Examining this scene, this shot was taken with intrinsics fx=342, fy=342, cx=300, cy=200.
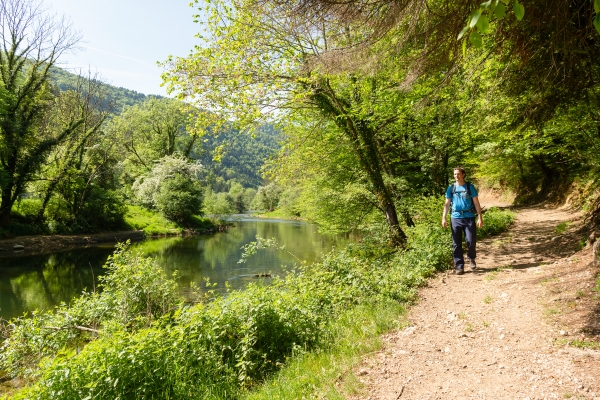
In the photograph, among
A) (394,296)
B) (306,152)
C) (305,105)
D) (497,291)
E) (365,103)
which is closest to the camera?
(497,291)

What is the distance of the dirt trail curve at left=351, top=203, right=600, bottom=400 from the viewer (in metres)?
2.78

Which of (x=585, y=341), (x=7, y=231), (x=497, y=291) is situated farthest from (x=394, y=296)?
(x=7, y=231)

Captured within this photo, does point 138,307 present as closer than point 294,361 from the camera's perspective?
No

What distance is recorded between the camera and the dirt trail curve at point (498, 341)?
2.78 metres

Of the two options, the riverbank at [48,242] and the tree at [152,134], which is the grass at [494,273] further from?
the tree at [152,134]

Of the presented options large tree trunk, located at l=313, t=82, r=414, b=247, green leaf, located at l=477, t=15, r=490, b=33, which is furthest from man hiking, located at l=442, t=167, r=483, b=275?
green leaf, located at l=477, t=15, r=490, b=33

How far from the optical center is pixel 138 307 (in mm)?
7039

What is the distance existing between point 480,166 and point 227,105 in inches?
701

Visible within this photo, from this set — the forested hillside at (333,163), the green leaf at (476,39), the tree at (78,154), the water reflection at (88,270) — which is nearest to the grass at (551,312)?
the forested hillside at (333,163)

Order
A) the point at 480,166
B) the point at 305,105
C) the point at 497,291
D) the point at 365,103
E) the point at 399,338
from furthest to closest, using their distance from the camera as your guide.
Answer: the point at 480,166 < the point at 305,105 < the point at 365,103 < the point at 497,291 < the point at 399,338

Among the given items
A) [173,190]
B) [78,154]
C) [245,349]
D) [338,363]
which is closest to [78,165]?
[78,154]

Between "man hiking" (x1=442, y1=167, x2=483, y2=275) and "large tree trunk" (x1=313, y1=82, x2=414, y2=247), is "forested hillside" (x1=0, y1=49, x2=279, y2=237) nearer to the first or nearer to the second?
"large tree trunk" (x1=313, y1=82, x2=414, y2=247)

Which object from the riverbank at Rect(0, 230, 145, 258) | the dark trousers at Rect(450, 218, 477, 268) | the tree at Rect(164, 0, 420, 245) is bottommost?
the riverbank at Rect(0, 230, 145, 258)

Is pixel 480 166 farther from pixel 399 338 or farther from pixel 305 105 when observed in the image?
pixel 399 338
